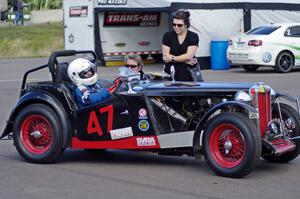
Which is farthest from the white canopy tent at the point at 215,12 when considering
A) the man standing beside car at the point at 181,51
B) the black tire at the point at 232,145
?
the black tire at the point at 232,145

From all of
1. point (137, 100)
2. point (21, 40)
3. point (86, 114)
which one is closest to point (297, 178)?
point (137, 100)

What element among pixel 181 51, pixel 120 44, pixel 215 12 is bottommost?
pixel 120 44

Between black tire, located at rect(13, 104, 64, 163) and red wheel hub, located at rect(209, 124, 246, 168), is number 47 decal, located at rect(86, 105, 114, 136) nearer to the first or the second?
black tire, located at rect(13, 104, 64, 163)

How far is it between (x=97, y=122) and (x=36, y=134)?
0.78 m

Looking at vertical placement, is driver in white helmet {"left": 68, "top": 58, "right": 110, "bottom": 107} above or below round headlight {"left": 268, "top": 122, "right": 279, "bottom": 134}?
above

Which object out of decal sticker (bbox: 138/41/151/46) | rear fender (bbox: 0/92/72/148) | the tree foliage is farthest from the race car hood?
the tree foliage

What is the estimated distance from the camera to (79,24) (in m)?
27.4

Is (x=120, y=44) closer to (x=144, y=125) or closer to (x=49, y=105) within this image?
(x=49, y=105)

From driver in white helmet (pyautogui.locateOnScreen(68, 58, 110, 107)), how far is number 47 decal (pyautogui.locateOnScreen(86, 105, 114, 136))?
0.50 ft

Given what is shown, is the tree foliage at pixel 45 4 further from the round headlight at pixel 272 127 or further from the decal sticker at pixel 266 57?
the round headlight at pixel 272 127

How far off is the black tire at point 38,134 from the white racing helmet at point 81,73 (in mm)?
465

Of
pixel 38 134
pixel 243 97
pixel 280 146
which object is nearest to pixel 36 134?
pixel 38 134

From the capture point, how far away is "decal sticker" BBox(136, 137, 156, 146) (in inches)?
328

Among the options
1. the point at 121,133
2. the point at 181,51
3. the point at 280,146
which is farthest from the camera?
the point at 181,51
